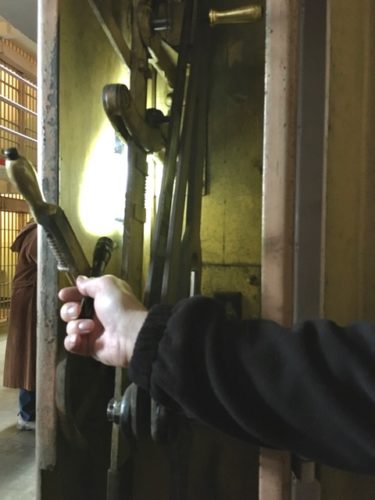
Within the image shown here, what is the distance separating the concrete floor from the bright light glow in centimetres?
130

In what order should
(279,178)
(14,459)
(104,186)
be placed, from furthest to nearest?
(14,459)
(104,186)
(279,178)

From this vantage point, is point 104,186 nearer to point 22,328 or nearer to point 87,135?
point 87,135

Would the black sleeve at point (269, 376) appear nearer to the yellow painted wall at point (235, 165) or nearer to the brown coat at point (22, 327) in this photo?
the yellow painted wall at point (235, 165)

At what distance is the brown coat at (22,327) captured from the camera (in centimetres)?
236

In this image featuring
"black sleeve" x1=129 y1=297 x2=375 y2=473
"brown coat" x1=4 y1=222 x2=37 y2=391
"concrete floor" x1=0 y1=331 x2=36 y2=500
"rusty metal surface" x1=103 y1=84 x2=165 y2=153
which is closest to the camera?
"black sleeve" x1=129 y1=297 x2=375 y2=473

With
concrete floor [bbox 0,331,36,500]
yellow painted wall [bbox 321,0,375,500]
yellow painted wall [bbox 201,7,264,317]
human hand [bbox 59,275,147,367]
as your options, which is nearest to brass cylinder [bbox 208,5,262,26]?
yellow painted wall [bbox 321,0,375,500]

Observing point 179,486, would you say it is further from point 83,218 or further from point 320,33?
point 320,33

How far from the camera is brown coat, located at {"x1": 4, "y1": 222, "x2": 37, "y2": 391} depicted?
2.36 metres

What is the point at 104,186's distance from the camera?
917 millimetres

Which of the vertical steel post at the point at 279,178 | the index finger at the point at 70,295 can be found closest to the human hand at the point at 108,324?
the index finger at the point at 70,295

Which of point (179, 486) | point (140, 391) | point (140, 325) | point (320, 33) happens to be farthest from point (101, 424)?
point (320, 33)

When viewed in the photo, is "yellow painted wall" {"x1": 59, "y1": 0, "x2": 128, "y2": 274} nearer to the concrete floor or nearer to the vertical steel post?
the vertical steel post

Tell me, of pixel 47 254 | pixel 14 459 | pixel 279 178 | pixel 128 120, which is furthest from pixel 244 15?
pixel 14 459

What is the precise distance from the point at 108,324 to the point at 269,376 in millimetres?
193
